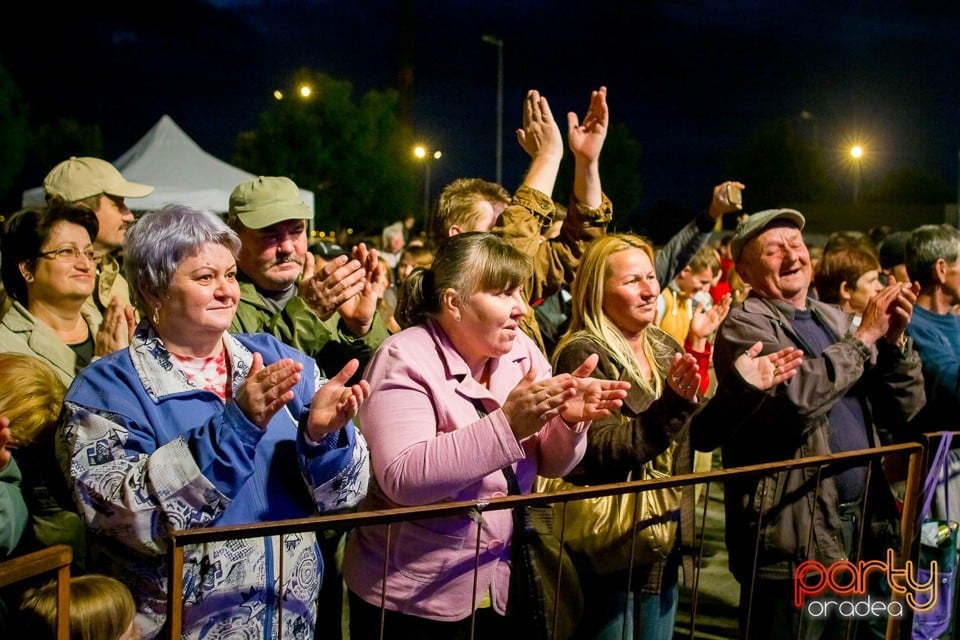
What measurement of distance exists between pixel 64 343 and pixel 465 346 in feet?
5.01

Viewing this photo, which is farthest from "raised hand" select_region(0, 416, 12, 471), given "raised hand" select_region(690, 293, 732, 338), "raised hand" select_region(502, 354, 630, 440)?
"raised hand" select_region(690, 293, 732, 338)

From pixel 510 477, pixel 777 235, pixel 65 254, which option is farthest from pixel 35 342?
pixel 777 235

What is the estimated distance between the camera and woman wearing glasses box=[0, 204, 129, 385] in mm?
3123

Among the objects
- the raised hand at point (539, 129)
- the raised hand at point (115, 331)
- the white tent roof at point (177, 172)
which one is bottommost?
the raised hand at point (115, 331)

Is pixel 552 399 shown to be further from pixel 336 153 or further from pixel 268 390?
pixel 336 153

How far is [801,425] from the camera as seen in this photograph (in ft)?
10.6

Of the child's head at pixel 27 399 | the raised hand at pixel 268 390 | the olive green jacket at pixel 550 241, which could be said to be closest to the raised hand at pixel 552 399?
the raised hand at pixel 268 390

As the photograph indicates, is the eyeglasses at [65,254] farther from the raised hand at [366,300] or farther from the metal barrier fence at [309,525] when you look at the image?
the metal barrier fence at [309,525]

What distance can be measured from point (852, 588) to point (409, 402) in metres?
1.85

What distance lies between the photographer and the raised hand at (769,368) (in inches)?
118

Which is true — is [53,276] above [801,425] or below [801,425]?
above

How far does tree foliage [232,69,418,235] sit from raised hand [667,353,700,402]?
41656 millimetres

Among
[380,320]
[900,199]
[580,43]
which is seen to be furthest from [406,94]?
[580,43]

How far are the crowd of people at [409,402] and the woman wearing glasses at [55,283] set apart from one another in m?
0.01
